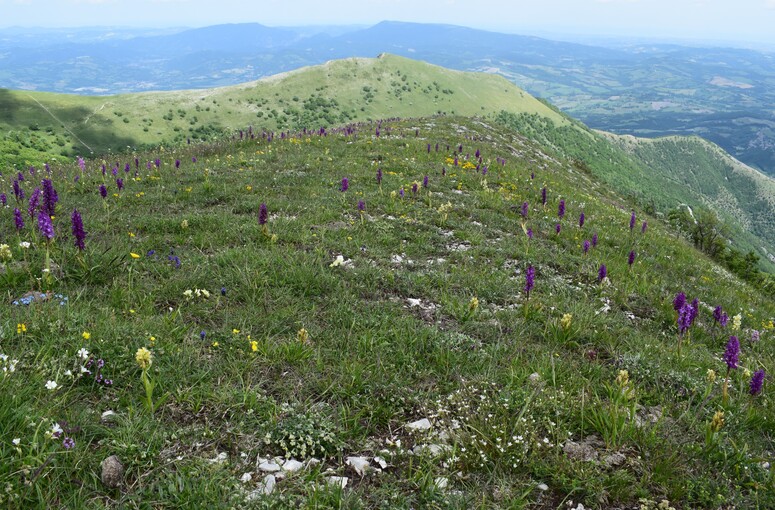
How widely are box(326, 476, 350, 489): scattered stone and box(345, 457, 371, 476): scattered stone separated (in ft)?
0.43

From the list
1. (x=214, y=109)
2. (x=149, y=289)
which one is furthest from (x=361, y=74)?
(x=149, y=289)

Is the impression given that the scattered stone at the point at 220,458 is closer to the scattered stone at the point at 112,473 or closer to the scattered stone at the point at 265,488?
the scattered stone at the point at 265,488

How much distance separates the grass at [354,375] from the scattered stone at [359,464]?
51mm

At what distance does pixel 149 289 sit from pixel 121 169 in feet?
39.8

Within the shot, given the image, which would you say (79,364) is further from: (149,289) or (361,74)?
(361,74)

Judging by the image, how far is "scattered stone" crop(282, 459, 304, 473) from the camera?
3.53 m

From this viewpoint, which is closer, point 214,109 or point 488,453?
point 488,453

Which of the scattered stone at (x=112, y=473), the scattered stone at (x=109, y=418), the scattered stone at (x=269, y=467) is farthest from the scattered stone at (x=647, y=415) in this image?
the scattered stone at (x=109, y=418)

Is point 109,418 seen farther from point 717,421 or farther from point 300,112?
point 300,112

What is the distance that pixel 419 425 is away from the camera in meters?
4.21

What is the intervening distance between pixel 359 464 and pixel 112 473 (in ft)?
6.13

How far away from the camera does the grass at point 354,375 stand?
11.1 ft

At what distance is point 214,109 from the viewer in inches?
3337

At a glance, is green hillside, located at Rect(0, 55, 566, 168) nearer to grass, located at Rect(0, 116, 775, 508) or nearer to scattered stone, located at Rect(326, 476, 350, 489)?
grass, located at Rect(0, 116, 775, 508)
